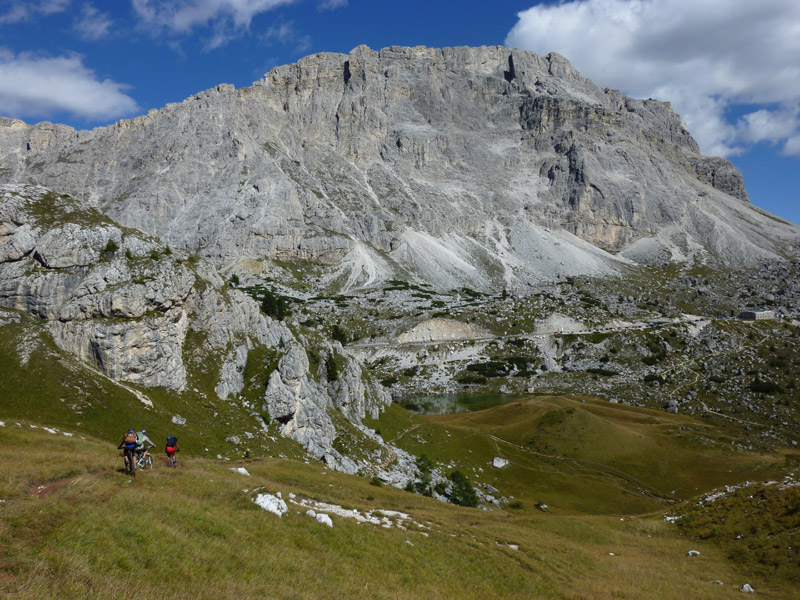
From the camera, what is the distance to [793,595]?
70.8 ft

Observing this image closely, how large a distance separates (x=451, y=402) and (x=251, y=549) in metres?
121

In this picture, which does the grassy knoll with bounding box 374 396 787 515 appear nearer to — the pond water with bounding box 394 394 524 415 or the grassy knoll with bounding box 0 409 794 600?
the pond water with bounding box 394 394 524 415

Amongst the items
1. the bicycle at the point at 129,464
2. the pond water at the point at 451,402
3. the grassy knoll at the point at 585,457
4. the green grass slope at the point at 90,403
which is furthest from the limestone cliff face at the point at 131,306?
the pond water at the point at 451,402

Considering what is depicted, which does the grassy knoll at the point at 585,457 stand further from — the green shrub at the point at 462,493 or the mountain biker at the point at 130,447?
the mountain biker at the point at 130,447

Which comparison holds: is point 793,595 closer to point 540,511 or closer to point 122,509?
point 122,509

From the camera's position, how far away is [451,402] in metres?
131

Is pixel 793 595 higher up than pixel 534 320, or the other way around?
pixel 534 320

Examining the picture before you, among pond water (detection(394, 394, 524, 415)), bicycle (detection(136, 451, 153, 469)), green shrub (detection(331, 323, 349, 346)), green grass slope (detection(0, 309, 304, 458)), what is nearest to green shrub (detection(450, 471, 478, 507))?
green grass slope (detection(0, 309, 304, 458))

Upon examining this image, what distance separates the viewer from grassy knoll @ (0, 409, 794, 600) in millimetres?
11031

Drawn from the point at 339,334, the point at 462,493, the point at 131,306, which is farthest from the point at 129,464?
the point at 339,334

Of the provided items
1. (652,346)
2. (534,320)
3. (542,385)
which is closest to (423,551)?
(542,385)

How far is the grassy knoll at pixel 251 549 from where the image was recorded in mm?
11031

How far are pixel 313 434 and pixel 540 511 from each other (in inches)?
1171

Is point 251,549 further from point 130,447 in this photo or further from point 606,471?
A: point 606,471
